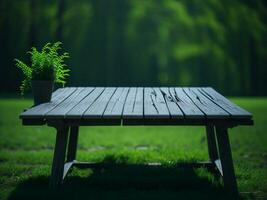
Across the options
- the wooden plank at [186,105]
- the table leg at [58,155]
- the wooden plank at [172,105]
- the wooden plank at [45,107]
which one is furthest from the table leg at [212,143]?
the table leg at [58,155]

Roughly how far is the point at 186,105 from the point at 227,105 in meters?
0.46

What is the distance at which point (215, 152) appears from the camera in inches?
223

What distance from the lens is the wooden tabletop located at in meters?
3.86

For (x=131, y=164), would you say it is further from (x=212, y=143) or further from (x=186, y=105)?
(x=186, y=105)

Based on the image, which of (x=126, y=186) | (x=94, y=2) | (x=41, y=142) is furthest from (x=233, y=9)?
(x=126, y=186)

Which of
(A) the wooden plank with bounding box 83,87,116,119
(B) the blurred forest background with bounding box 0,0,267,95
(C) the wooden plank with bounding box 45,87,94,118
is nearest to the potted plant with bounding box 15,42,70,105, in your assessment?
(C) the wooden plank with bounding box 45,87,94,118

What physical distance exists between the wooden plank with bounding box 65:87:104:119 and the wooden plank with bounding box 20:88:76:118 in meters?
0.25

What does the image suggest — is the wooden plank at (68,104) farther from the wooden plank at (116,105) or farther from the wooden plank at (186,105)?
the wooden plank at (186,105)

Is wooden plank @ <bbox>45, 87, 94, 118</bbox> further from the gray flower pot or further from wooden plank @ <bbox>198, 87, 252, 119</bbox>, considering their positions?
wooden plank @ <bbox>198, 87, 252, 119</bbox>

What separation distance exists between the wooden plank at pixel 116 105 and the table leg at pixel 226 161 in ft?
3.48

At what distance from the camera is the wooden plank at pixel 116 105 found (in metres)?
3.89

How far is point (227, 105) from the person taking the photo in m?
4.48

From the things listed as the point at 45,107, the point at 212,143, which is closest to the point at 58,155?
the point at 45,107

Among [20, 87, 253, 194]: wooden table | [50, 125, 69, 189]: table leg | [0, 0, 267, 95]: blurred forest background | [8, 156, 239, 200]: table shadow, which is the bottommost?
[8, 156, 239, 200]: table shadow
